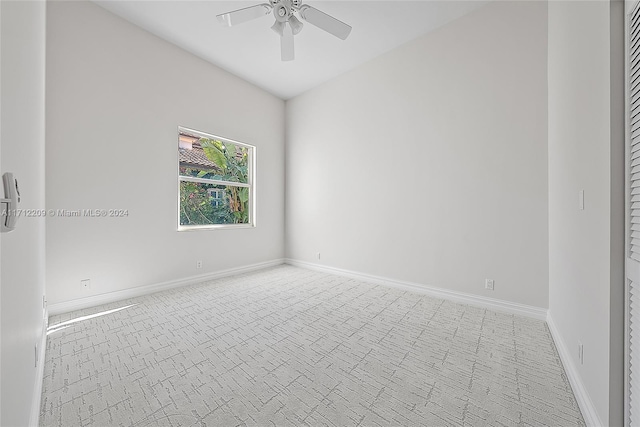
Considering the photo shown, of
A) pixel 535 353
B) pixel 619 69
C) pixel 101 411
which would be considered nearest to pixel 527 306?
pixel 535 353

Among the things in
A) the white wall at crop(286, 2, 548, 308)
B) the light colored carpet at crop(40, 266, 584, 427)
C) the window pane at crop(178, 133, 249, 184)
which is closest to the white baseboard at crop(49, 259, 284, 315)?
the light colored carpet at crop(40, 266, 584, 427)

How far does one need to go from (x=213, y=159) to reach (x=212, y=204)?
0.68 m

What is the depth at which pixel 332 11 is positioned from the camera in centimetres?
290

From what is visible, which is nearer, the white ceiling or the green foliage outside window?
the white ceiling

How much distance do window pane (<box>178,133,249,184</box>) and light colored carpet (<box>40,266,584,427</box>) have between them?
6.14ft

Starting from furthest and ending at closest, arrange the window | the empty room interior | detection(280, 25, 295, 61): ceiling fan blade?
the window, detection(280, 25, 295, 61): ceiling fan blade, the empty room interior

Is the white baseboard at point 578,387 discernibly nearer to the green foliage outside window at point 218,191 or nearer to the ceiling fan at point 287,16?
the ceiling fan at point 287,16

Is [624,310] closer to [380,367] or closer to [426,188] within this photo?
[380,367]

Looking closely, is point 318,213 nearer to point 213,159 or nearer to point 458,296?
point 213,159

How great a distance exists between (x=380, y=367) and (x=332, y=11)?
3446mm

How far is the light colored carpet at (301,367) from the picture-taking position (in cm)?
138

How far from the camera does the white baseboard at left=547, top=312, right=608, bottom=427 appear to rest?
127 cm

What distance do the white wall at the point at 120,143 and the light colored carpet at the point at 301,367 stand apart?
1.80ft

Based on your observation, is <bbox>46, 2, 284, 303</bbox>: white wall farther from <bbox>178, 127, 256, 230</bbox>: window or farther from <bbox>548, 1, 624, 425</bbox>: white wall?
<bbox>548, 1, 624, 425</bbox>: white wall
